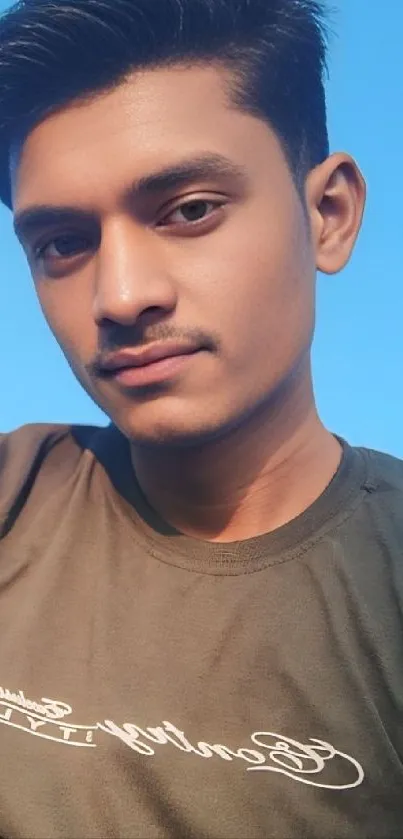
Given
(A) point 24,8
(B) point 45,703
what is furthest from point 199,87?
(B) point 45,703

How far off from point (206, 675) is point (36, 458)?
42 cm

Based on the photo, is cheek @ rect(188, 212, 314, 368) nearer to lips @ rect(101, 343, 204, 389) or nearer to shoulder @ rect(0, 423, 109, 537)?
lips @ rect(101, 343, 204, 389)

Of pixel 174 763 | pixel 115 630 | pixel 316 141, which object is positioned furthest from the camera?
pixel 316 141

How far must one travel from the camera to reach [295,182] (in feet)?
3.29

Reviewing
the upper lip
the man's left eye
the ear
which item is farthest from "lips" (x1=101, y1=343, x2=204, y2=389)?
the ear

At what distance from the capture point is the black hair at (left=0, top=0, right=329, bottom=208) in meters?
0.94

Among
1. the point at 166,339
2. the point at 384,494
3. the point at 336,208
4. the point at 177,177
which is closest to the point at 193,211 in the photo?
the point at 177,177

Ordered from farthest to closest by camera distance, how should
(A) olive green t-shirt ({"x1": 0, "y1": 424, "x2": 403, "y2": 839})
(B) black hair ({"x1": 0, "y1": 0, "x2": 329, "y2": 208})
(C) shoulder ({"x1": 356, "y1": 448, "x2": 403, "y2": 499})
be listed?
1. (C) shoulder ({"x1": 356, "y1": 448, "x2": 403, "y2": 499})
2. (B) black hair ({"x1": 0, "y1": 0, "x2": 329, "y2": 208})
3. (A) olive green t-shirt ({"x1": 0, "y1": 424, "x2": 403, "y2": 839})

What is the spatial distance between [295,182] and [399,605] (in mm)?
510

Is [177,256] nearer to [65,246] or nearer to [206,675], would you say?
[65,246]

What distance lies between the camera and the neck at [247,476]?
1.04 m

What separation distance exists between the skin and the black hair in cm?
2

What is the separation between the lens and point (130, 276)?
85 centimetres

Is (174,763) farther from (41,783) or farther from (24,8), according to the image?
(24,8)
